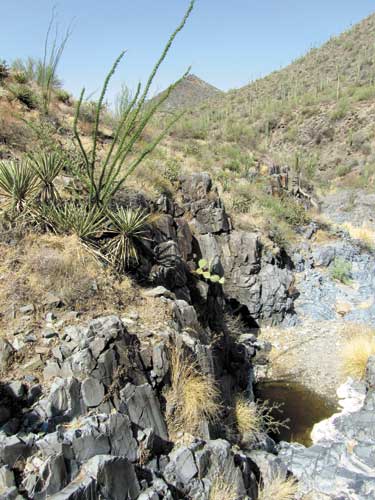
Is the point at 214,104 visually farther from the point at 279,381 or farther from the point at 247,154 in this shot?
the point at 279,381

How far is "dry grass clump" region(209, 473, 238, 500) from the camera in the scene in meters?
3.81

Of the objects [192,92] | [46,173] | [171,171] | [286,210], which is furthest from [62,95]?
[192,92]

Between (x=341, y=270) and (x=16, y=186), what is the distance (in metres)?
10.0

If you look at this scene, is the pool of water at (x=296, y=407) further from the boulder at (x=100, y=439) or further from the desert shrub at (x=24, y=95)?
the desert shrub at (x=24, y=95)

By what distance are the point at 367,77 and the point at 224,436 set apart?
3702 cm

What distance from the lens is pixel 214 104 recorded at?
1634 inches

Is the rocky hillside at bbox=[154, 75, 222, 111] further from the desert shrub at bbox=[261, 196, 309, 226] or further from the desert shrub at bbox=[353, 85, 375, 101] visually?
the desert shrub at bbox=[261, 196, 309, 226]

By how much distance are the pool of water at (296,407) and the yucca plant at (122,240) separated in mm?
4024

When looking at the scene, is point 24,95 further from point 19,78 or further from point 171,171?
point 171,171

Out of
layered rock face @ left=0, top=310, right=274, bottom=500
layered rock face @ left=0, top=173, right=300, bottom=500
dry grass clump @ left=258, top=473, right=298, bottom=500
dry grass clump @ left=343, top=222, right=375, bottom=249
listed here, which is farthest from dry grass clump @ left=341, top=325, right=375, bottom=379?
dry grass clump @ left=343, top=222, right=375, bottom=249

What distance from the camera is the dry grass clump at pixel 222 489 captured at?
3.81 metres

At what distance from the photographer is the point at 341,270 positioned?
12.4 meters

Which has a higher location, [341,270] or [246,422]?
[341,270]

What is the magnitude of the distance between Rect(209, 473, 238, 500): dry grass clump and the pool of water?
3.07 metres
